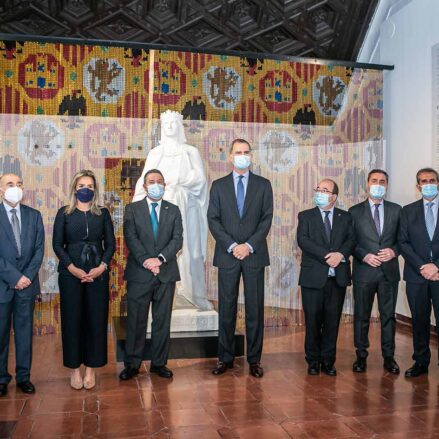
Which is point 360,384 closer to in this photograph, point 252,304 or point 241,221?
point 252,304

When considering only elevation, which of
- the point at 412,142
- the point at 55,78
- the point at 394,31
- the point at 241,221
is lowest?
the point at 241,221

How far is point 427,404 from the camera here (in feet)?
12.1

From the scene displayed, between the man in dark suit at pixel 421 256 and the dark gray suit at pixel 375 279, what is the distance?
87mm

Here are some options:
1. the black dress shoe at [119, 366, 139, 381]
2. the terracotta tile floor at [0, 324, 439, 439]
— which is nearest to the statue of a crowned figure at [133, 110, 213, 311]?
the terracotta tile floor at [0, 324, 439, 439]

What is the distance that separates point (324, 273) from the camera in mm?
4328

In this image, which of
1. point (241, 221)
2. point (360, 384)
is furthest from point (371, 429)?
point (241, 221)

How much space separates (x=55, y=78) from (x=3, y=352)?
9.89ft

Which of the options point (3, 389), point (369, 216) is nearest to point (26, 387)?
point (3, 389)

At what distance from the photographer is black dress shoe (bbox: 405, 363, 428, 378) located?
4.32 meters

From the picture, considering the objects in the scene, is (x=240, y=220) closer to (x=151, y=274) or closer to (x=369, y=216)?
(x=151, y=274)

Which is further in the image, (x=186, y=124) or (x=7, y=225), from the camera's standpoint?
(x=186, y=124)

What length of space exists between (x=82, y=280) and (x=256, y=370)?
1417 mm

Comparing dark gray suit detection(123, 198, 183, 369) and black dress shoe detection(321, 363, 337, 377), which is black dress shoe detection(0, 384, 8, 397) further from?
black dress shoe detection(321, 363, 337, 377)

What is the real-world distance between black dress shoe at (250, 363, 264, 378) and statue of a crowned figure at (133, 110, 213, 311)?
0.94 meters
